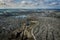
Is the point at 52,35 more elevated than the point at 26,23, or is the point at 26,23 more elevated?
the point at 26,23

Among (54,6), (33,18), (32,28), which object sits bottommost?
(32,28)

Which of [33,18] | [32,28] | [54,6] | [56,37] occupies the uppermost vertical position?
[54,6]

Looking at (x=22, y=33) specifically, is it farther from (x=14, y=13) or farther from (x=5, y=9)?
(x=5, y=9)

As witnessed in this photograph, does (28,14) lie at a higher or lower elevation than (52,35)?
higher

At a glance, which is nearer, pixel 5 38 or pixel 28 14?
pixel 5 38

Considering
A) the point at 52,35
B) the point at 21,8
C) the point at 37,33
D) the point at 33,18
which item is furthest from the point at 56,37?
the point at 21,8

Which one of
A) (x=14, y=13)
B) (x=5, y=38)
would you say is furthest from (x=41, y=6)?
(x=5, y=38)

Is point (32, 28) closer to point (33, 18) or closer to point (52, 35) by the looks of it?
point (33, 18)

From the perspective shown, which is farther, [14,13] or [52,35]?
[14,13]
